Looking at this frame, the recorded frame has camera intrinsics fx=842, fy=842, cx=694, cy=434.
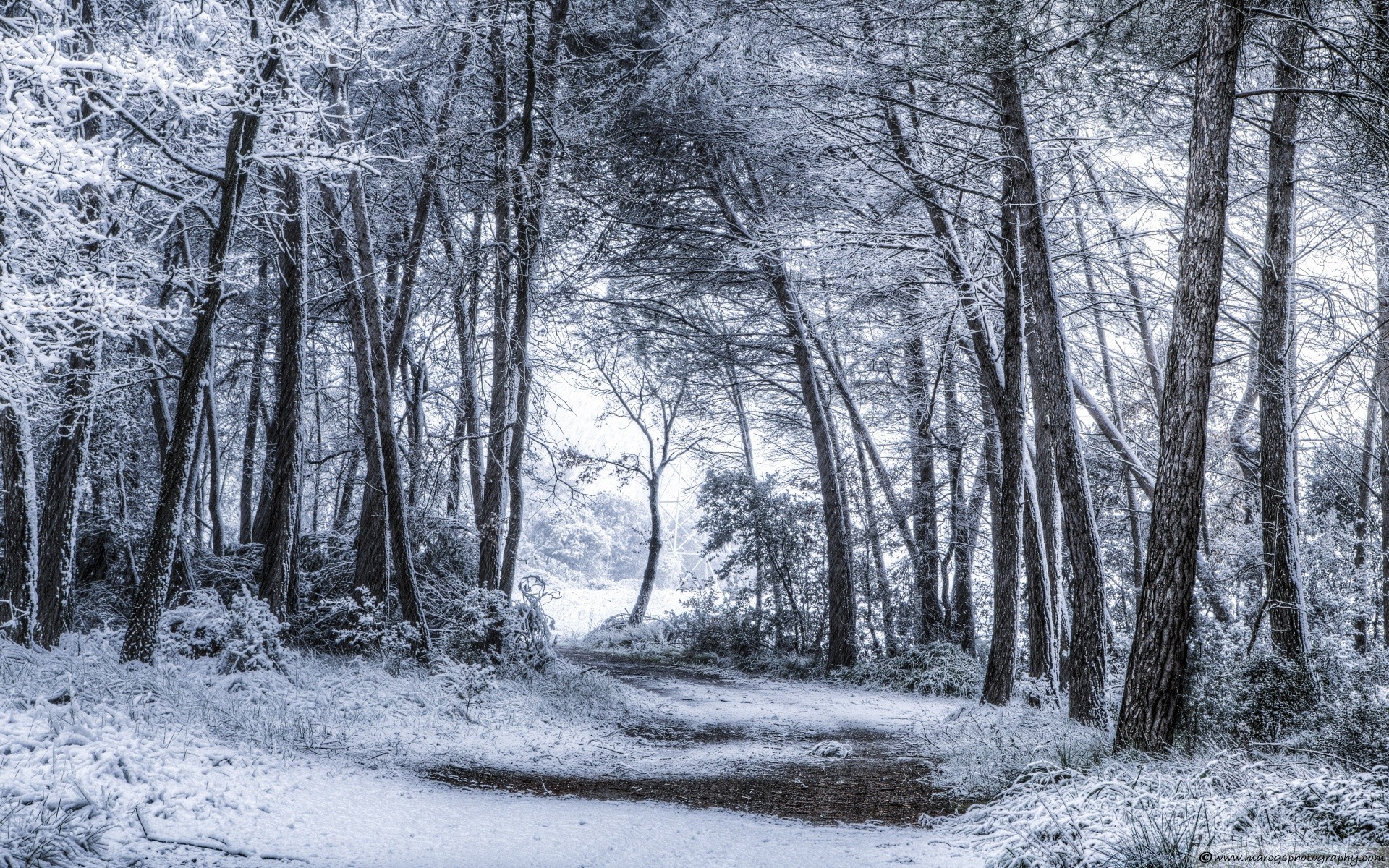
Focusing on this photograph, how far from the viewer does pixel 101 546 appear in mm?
11055

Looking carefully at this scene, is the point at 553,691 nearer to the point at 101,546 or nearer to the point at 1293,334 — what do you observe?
the point at 101,546

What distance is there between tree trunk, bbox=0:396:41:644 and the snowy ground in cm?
60

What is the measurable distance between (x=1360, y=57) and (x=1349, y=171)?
2.82 metres

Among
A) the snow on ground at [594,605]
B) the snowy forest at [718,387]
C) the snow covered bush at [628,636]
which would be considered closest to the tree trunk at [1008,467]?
the snowy forest at [718,387]

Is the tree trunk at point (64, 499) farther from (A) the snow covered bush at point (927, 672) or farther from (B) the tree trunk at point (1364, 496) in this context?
(B) the tree trunk at point (1364, 496)

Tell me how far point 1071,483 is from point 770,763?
12.4 feet

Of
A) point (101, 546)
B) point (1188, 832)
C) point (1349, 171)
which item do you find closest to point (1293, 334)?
point (1349, 171)

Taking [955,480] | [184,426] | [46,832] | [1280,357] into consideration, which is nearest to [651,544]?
[955,480]

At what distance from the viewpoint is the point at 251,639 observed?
7621 mm

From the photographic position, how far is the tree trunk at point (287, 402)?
8.70 meters

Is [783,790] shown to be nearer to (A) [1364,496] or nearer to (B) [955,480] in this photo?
(B) [955,480]

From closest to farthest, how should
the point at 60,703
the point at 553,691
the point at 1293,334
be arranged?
the point at 60,703 → the point at 1293,334 → the point at 553,691

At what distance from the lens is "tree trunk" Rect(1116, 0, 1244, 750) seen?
17.8 ft

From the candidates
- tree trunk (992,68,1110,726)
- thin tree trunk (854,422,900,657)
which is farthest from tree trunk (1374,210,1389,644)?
thin tree trunk (854,422,900,657)
